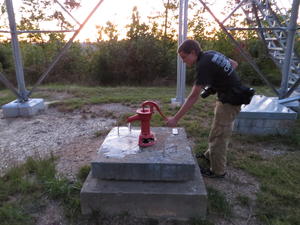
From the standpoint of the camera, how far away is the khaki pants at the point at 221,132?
2.84 meters

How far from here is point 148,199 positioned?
2373 millimetres

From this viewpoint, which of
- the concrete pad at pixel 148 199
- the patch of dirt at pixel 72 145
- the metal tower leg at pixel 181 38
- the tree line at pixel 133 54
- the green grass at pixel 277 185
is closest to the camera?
the concrete pad at pixel 148 199

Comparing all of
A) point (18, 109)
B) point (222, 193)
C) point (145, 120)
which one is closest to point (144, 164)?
point (145, 120)

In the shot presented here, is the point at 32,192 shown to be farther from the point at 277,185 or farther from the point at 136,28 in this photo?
the point at 136,28

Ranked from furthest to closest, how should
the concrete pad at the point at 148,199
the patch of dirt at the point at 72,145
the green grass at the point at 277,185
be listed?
the patch of dirt at the point at 72,145, the green grass at the point at 277,185, the concrete pad at the point at 148,199

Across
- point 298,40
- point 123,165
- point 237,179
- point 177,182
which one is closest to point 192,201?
point 177,182

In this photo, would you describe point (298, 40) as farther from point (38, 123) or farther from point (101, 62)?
point (38, 123)

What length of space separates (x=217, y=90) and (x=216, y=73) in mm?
265

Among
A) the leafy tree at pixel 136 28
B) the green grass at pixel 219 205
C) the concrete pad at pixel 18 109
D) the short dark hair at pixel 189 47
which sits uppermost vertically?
the leafy tree at pixel 136 28

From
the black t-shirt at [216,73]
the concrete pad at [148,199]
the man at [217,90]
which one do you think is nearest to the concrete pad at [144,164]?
the concrete pad at [148,199]

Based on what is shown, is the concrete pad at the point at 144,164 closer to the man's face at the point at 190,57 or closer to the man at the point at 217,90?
the man at the point at 217,90

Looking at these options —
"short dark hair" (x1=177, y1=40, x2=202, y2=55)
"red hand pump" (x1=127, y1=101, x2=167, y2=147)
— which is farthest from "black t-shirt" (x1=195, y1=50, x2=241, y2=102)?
"red hand pump" (x1=127, y1=101, x2=167, y2=147)

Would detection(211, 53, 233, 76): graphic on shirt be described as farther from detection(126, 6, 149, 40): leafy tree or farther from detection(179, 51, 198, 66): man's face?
detection(126, 6, 149, 40): leafy tree

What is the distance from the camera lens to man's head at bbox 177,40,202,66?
262 cm
